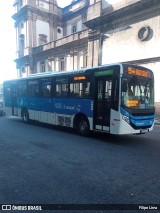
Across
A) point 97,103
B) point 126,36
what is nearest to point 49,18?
point 126,36

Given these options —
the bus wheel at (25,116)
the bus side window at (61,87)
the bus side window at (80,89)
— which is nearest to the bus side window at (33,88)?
the bus wheel at (25,116)

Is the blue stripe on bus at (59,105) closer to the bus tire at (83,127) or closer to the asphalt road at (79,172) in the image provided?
the bus tire at (83,127)

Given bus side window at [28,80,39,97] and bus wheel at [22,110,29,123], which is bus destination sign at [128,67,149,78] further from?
bus wheel at [22,110,29,123]

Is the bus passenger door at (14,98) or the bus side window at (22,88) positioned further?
the bus passenger door at (14,98)

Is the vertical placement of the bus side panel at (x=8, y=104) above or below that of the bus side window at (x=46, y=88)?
below

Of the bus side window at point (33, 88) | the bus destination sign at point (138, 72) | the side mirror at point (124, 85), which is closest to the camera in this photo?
the side mirror at point (124, 85)

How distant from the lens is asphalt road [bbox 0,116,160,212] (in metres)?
4.15

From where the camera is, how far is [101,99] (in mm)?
9305

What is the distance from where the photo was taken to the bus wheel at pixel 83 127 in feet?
33.3

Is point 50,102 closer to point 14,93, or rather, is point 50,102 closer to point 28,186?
point 14,93

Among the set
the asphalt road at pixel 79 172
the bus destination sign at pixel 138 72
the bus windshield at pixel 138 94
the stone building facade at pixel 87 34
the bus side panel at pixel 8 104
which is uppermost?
the stone building facade at pixel 87 34

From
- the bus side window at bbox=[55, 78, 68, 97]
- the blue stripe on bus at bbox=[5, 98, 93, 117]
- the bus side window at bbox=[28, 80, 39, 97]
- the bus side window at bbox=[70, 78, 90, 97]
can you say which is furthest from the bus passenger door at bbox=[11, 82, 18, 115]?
the bus side window at bbox=[70, 78, 90, 97]

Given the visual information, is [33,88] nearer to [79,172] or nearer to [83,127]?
[83,127]

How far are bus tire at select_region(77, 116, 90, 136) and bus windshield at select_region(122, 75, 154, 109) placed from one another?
2.44m
